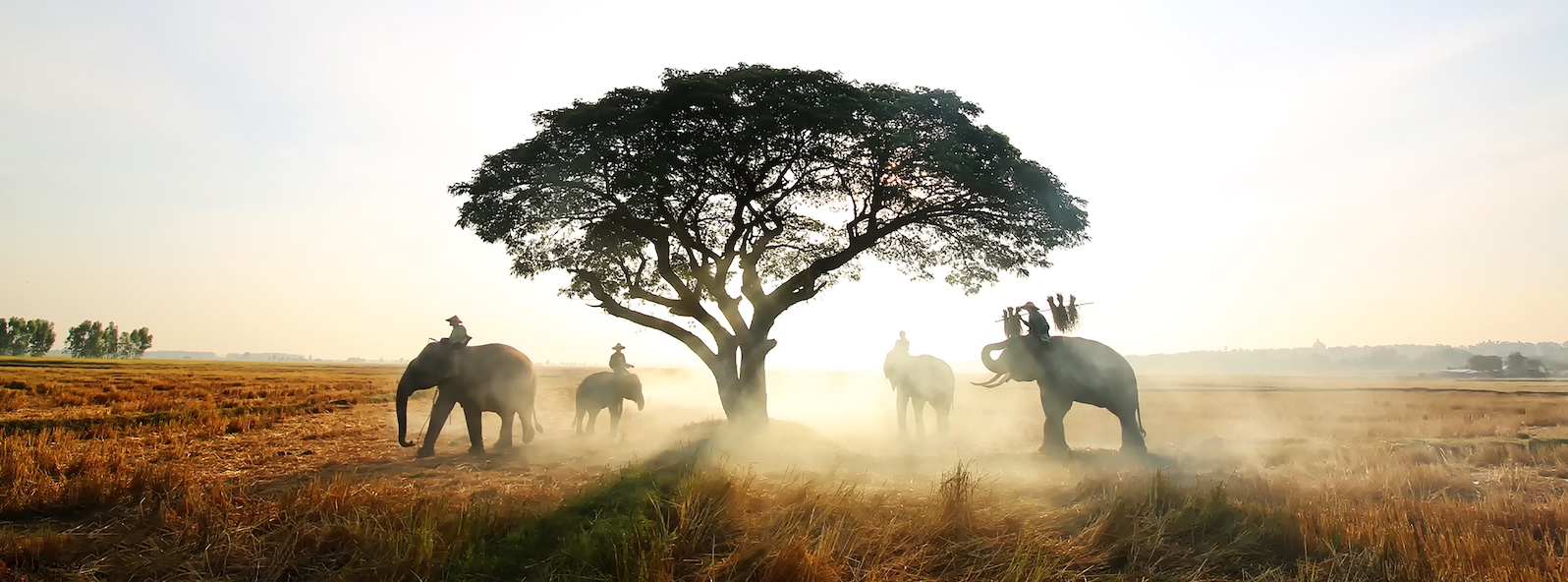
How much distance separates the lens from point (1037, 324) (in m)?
14.8

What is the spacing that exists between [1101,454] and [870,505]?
917 centimetres

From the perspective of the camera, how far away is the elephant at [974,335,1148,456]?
1408 cm

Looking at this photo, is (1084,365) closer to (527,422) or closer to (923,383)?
(923,383)

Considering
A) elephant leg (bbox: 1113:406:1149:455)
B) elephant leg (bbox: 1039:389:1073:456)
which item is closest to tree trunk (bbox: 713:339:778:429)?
elephant leg (bbox: 1039:389:1073:456)

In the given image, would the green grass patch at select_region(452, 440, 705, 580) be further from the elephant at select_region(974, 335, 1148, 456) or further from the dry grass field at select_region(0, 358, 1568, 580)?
the elephant at select_region(974, 335, 1148, 456)

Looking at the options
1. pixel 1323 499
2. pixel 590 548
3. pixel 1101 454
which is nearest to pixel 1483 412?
pixel 1101 454

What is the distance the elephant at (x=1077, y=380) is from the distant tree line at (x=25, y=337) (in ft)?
627

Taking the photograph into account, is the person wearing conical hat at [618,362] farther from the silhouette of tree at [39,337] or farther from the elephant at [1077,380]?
the silhouette of tree at [39,337]

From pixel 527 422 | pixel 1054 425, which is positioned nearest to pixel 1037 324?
pixel 1054 425

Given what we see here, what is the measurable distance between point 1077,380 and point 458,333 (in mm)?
12803

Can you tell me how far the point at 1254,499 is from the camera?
8250 mm

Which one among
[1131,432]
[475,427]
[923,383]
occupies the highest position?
[923,383]

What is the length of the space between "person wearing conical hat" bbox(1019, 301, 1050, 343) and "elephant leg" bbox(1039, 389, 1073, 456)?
1.11 metres

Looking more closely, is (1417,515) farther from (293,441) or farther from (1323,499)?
(293,441)
